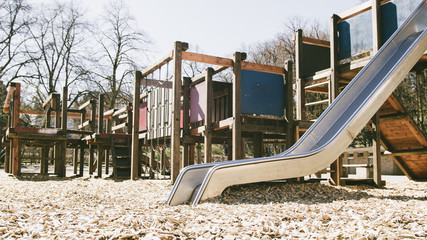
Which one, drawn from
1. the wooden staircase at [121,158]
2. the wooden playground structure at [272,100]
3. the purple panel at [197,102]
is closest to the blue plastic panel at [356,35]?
the wooden playground structure at [272,100]

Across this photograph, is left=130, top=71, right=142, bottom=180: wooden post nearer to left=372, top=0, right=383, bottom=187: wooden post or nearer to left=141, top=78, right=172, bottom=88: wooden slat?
left=141, top=78, right=172, bottom=88: wooden slat

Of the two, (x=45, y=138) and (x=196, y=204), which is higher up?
(x=45, y=138)

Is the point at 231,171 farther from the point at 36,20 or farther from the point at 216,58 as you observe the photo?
the point at 36,20

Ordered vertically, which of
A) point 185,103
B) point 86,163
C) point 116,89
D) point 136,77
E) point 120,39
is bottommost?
point 86,163

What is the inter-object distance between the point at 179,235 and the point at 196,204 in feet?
7.89

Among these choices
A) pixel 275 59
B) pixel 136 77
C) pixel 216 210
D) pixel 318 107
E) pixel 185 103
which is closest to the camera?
pixel 216 210

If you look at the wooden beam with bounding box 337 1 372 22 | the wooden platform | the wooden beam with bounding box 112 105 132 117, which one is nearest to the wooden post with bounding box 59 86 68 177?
the wooden beam with bounding box 112 105 132 117

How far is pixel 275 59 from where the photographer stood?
110 feet

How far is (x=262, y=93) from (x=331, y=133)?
93.6 inches

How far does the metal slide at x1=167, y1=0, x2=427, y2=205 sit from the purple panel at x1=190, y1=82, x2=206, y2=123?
3.25m

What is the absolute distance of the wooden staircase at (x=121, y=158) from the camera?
12.4 metres

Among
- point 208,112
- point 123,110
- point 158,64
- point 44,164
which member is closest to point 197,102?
point 208,112

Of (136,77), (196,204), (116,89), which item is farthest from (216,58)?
(116,89)

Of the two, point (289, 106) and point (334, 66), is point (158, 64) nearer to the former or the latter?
point (289, 106)
